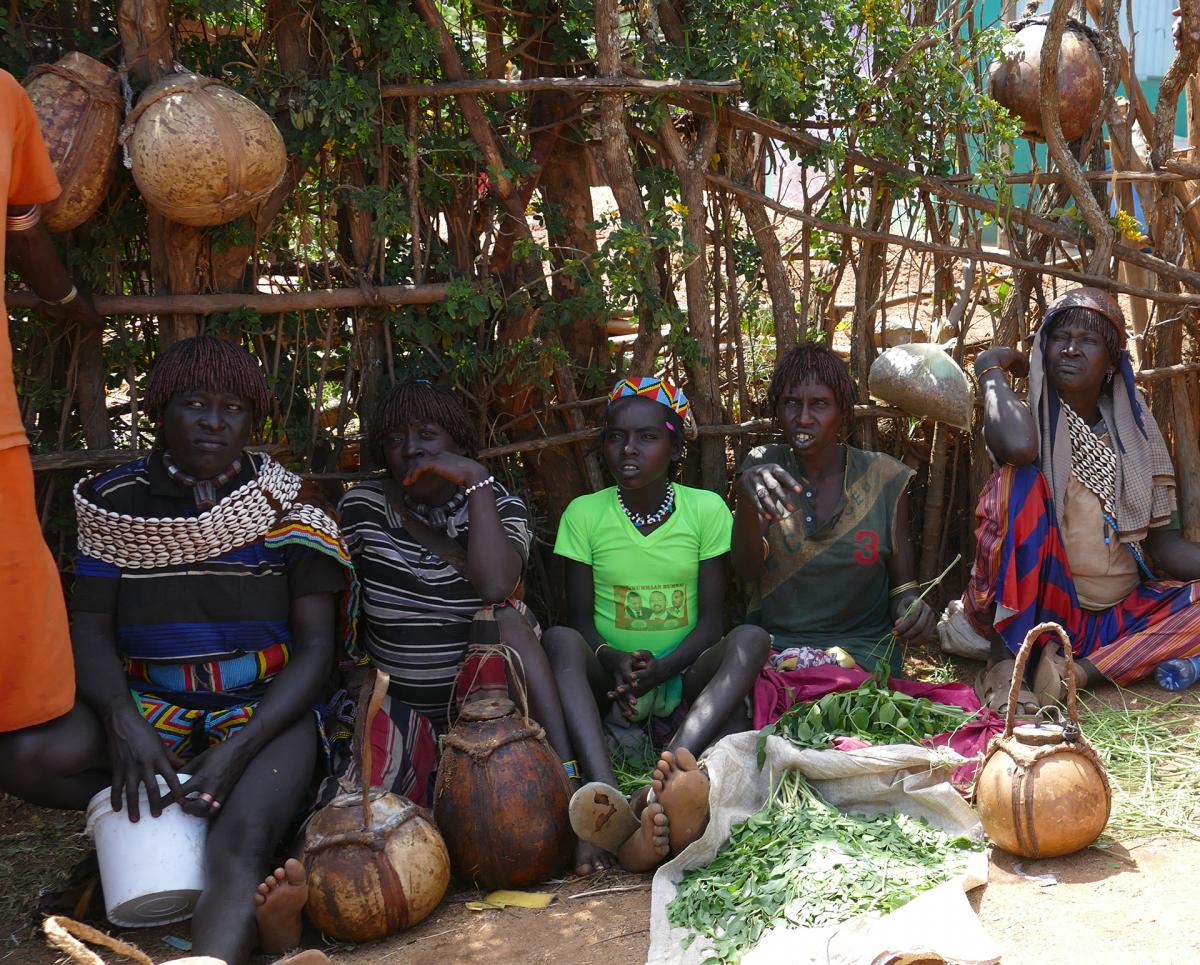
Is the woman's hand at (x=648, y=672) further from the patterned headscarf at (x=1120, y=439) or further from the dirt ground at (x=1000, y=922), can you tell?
the patterned headscarf at (x=1120, y=439)

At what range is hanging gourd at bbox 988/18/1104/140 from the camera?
4988 mm

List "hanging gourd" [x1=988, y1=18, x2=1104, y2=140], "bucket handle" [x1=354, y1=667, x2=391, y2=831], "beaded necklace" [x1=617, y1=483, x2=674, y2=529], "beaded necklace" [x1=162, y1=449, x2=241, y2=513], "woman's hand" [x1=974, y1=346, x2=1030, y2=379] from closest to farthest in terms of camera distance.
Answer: "bucket handle" [x1=354, y1=667, x2=391, y2=831], "beaded necklace" [x1=162, y1=449, x2=241, y2=513], "beaded necklace" [x1=617, y1=483, x2=674, y2=529], "woman's hand" [x1=974, y1=346, x2=1030, y2=379], "hanging gourd" [x1=988, y1=18, x2=1104, y2=140]

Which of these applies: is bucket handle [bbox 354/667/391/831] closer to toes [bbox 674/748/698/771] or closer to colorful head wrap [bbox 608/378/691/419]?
toes [bbox 674/748/698/771]

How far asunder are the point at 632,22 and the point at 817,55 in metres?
0.71

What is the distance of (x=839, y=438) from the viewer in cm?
469

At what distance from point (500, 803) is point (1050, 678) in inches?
77.4

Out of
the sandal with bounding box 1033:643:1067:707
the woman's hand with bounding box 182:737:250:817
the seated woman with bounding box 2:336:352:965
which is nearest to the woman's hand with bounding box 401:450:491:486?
the seated woman with bounding box 2:336:352:965

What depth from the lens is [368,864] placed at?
3125 mm

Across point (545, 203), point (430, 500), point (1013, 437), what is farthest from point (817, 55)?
point (430, 500)

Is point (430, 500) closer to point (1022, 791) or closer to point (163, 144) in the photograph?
point (163, 144)

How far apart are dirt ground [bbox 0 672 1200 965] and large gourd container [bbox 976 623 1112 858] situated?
4.0 inches

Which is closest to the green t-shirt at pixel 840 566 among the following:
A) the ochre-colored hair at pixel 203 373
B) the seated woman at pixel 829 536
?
the seated woman at pixel 829 536

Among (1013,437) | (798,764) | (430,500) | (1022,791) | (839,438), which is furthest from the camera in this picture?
(839,438)

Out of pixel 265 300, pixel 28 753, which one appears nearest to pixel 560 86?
pixel 265 300
